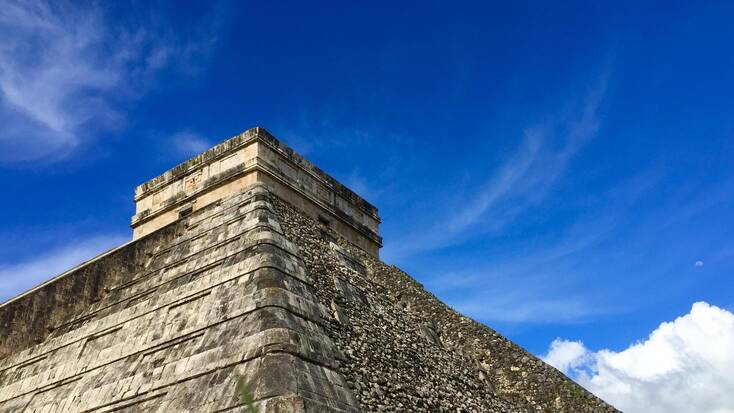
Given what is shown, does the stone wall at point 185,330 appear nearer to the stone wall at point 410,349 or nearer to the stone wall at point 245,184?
the stone wall at point 410,349

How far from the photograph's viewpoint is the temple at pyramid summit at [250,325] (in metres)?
6.25

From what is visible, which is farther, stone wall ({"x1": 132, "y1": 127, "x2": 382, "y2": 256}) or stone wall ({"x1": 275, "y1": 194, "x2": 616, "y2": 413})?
stone wall ({"x1": 132, "y1": 127, "x2": 382, "y2": 256})

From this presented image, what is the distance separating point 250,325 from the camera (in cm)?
647

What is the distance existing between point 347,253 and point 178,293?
4063mm

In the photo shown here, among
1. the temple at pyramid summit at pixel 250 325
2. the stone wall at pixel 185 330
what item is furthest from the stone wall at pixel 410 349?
the stone wall at pixel 185 330

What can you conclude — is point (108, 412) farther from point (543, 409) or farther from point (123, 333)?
point (543, 409)

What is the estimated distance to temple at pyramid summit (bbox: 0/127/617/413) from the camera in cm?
625

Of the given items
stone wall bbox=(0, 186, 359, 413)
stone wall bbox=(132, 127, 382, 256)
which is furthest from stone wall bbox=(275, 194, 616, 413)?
stone wall bbox=(132, 127, 382, 256)

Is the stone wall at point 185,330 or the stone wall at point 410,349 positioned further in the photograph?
the stone wall at point 410,349

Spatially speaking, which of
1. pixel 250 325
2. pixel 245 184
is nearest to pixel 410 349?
pixel 250 325

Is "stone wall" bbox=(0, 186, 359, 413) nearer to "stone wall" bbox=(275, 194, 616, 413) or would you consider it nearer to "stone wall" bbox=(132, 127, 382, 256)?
"stone wall" bbox=(275, 194, 616, 413)

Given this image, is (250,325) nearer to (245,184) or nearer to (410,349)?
(410,349)

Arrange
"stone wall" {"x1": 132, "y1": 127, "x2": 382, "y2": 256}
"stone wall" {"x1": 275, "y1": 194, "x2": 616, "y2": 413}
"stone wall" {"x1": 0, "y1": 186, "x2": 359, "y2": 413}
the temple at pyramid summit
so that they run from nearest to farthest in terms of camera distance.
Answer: "stone wall" {"x1": 0, "y1": 186, "x2": 359, "y2": 413}
the temple at pyramid summit
"stone wall" {"x1": 275, "y1": 194, "x2": 616, "y2": 413}
"stone wall" {"x1": 132, "y1": 127, "x2": 382, "y2": 256}

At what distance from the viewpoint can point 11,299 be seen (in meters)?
9.29
